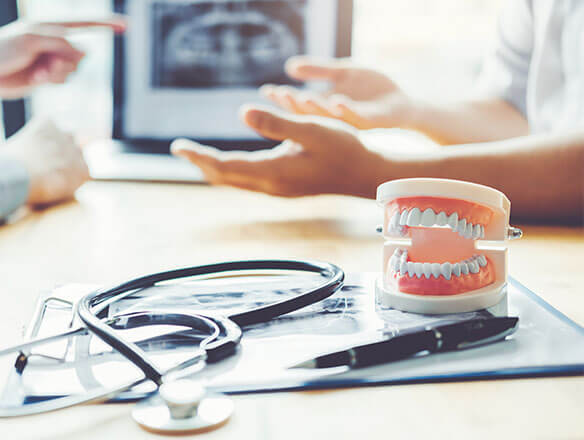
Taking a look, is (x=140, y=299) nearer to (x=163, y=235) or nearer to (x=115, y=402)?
(x=115, y=402)

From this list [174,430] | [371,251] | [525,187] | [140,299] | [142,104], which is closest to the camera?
[174,430]

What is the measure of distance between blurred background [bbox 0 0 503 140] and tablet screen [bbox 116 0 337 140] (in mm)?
65

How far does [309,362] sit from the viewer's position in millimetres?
319

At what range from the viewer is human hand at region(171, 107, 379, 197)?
74cm

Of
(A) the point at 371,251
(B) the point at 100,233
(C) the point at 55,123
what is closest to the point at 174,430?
(A) the point at 371,251

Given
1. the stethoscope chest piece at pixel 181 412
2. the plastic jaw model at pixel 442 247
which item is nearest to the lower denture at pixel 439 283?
the plastic jaw model at pixel 442 247

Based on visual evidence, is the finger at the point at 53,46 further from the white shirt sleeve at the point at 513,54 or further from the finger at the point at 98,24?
the white shirt sleeve at the point at 513,54

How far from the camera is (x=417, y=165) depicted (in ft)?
2.50

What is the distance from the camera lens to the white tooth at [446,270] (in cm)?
42

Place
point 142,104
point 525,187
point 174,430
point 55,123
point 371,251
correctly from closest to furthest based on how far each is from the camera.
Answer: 1. point 174,430
2. point 371,251
3. point 525,187
4. point 55,123
5. point 142,104

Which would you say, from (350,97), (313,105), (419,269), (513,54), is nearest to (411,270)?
(419,269)

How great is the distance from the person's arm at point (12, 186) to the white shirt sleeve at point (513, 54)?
2.61ft

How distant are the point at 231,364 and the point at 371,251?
0.35 m

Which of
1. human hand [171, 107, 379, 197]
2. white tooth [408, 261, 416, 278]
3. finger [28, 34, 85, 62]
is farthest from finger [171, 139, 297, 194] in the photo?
white tooth [408, 261, 416, 278]
